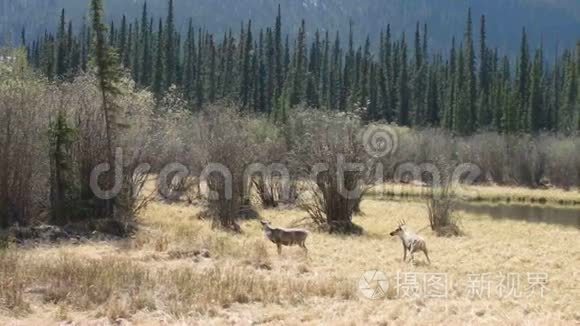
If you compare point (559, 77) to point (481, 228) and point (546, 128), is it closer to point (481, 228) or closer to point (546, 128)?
point (546, 128)

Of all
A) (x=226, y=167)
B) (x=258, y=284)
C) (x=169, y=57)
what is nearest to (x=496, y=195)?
(x=226, y=167)

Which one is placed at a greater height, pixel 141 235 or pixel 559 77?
pixel 559 77

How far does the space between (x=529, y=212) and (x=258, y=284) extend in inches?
1180

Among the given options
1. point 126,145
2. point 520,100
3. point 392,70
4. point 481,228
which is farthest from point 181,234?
point 392,70

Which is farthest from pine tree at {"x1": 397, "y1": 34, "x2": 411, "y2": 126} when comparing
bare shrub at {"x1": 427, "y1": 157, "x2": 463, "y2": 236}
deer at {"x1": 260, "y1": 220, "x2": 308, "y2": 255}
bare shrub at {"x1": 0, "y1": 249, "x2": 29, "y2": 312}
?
bare shrub at {"x1": 0, "y1": 249, "x2": 29, "y2": 312}

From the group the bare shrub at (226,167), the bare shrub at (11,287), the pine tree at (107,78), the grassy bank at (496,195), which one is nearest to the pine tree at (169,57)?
the grassy bank at (496,195)

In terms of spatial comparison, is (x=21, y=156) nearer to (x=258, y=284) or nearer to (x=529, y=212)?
(x=258, y=284)

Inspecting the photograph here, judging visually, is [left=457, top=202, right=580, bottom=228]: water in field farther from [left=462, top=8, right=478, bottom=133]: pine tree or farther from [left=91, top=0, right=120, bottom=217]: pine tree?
[left=462, top=8, right=478, bottom=133]: pine tree

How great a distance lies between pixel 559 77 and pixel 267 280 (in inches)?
3526

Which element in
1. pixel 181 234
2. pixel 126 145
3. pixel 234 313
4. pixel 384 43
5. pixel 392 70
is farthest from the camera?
pixel 384 43

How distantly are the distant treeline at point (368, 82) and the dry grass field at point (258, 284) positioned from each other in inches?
2002

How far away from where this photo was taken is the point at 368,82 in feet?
269

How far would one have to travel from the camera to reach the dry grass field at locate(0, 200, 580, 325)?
9.09 m

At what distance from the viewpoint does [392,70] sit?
8581 centimetres
